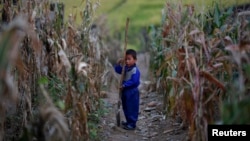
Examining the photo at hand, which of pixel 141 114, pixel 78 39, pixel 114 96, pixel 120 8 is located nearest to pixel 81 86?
pixel 78 39

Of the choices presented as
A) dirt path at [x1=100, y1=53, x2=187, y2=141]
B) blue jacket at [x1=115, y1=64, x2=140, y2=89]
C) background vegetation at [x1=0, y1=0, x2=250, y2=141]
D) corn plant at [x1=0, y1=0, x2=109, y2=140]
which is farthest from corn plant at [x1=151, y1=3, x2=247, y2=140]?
corn plant at [x1=0, y1=0, x2=109, y2=140]

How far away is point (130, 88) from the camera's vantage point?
497 cm

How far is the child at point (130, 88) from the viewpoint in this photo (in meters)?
4.92

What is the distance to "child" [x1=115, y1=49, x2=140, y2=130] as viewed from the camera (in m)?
4.92

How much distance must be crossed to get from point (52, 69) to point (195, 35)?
1.81 meters

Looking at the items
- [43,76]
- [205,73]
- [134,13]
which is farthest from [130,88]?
[134,13]

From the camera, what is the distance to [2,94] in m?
2.29

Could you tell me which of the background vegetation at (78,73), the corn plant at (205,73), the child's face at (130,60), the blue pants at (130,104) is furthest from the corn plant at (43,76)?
the corn plant at (205,73)

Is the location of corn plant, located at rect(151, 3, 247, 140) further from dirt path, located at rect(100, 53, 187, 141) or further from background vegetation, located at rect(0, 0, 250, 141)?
dirt path, located at rect(100, 53, 187, 141)

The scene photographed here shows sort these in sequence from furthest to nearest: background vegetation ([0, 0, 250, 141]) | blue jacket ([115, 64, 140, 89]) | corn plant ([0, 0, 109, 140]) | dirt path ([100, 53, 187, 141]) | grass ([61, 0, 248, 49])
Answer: grass ([61, 0, 248, 49]), blue jacket ([115, 64, 140, 89]), dirt path ([100, 53, 187, 141]), background vegetation ([0, 0, 250, 141]), corn plant ([0, 0, 109, 140])

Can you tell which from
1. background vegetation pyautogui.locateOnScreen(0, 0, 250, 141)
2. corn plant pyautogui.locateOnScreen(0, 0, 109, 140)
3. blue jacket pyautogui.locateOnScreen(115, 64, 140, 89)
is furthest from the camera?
blue jacket pyautogui.locateOnScreen(115, 64, 140, 89)

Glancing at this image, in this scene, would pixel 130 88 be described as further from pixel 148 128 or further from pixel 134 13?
pixel 134 13

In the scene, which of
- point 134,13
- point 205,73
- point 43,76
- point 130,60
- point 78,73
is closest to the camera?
point 205,73

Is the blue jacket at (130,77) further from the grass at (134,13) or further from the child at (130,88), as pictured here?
the grass at (134,13)
